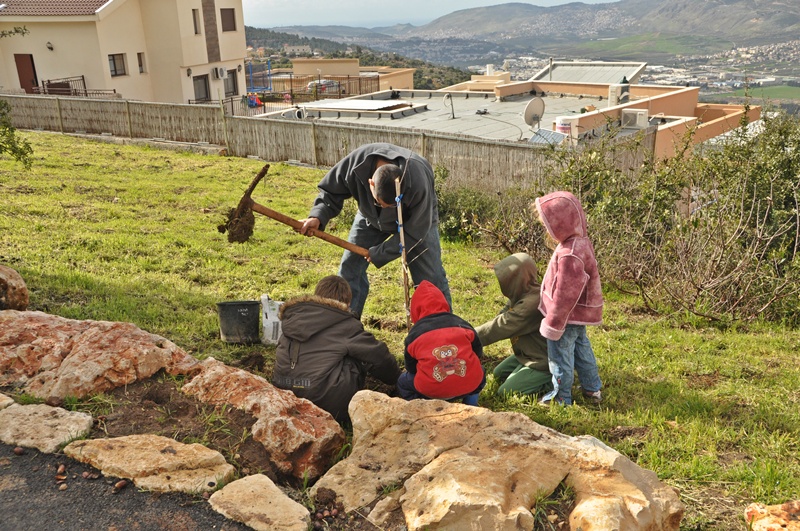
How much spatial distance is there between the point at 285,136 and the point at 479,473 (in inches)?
621

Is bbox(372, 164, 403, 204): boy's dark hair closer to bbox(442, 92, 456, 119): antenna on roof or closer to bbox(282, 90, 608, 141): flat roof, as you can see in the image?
bbox(282, 90, 608, 141): flat roof

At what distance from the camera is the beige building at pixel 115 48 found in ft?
96.2

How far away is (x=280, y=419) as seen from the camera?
371 centimetres

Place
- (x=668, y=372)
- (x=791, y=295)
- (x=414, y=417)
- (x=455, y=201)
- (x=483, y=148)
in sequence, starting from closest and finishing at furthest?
(x=414, y=417), (x=668, y=372), (x=791, y=295), (x=455, y=201), (x=483, y=148)

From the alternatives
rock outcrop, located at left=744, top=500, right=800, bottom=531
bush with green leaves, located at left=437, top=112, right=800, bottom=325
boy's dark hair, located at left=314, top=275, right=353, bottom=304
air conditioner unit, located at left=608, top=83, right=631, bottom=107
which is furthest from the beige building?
rock outcrop, located at left=744, top=500, right=800, bottom=531

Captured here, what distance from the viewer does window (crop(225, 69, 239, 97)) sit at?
118ft

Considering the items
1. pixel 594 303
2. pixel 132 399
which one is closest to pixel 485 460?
pixel 594 303

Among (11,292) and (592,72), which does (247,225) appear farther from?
(592,72)

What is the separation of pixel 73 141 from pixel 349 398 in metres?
17.6

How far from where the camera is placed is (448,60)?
7037 inches

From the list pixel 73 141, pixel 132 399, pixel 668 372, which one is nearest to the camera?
pixel 132 399

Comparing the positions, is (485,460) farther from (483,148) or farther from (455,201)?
(483,148)

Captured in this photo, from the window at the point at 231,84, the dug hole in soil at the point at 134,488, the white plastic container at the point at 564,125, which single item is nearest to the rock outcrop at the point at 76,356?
the dug hole in soil at the point at 134,488

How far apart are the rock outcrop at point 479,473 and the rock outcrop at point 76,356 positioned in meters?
1.39
